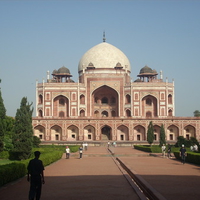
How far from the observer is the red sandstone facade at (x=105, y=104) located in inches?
1702

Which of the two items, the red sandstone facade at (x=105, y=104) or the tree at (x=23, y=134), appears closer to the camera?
the tree at (x=23, y=134)

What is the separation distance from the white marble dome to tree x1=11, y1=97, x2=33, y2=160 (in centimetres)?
3256

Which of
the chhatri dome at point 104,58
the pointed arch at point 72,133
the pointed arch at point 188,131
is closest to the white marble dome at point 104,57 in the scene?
the chhatri dome at point 104,58

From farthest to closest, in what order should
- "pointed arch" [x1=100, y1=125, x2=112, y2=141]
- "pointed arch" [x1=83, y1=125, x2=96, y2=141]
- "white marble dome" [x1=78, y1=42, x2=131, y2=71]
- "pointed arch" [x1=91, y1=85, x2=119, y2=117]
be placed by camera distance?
"white marble dome" [x1=78, y1=42, x2=131, y2=71] < "pointed arch" [x1=91, y1=85, x2=119, y2=117] < "pointed arch" [x1=100, y1=125, x2=112, y2=141] < "pointed arch" [x1=83, y1=125, x2=96, y2=141]

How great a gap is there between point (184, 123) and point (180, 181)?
33.9m

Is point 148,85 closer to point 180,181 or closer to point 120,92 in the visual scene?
point 120,92

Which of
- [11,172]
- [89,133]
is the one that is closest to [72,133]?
[89,133]

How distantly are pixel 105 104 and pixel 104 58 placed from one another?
6.62 metres

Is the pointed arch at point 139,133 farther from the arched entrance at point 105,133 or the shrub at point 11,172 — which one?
the shrub at point 11,172

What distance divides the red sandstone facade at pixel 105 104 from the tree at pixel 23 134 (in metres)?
23.2

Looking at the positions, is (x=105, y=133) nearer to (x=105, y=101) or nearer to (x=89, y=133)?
(x=89, y=133)

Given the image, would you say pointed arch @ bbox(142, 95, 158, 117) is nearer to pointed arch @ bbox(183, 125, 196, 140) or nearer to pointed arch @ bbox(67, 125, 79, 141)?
pointed arch @ bbox(183, 125, 196, 140)

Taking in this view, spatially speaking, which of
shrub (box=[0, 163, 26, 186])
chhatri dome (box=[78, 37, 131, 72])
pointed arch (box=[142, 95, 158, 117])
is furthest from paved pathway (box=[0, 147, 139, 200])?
chhatri dome (box=[78, 37, 131, 72])

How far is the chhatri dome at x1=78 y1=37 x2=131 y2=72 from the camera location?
52.0m
